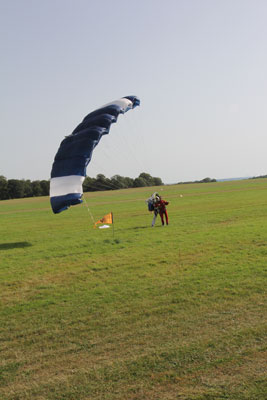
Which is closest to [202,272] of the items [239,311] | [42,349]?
[239,311]

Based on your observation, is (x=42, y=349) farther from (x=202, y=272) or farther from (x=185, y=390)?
(x=202, y=272)

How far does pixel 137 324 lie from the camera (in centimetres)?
749

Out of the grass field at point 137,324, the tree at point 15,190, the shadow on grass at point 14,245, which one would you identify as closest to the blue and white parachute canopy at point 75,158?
the grass field at point 137,324

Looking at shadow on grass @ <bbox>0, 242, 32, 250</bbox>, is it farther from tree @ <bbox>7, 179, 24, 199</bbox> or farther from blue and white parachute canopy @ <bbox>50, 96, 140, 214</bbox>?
tree @ <bbox>7, 179, 24, 199</bbox>

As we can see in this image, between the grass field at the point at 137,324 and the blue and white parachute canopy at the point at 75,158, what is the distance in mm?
2801

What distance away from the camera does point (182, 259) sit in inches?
509

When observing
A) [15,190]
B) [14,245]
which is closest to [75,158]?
[14,245]

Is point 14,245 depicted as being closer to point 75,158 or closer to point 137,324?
point 75,158

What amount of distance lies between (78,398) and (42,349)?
74.4 inches

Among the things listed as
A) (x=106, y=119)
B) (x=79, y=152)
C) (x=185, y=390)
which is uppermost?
(x=106, y=119)

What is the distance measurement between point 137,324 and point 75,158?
879 centimetres

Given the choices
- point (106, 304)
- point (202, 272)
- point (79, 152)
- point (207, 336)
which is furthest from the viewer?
point (79, 152)

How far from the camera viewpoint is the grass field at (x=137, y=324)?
540 cm

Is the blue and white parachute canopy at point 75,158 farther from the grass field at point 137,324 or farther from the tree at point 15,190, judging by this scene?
the tree at point 15,190
